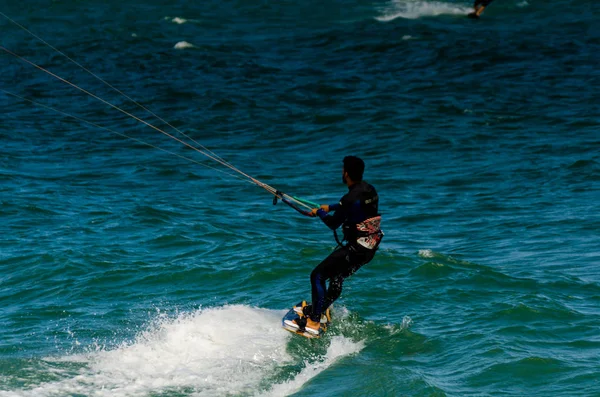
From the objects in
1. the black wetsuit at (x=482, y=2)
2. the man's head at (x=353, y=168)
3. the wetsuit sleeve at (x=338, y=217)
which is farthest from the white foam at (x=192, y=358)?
the black wetsuit at (x=482, y=2)

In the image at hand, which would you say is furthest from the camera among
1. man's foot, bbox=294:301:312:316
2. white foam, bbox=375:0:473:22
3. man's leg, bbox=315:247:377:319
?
white foam, bbox=375:0:473:22

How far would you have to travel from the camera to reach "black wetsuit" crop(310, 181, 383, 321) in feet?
33.3

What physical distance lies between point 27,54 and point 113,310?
72.0 feet

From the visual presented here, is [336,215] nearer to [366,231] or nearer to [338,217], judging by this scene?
[338,217]

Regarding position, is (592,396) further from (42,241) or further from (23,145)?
(23,145)

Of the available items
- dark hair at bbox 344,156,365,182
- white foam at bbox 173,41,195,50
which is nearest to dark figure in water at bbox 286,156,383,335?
dark hair at bbox 344,156,365,182

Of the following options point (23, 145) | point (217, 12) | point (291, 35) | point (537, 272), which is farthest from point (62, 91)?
point (537, 272)

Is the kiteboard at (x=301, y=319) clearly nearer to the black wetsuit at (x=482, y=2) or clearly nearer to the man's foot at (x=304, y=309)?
the man's foot at (x=304, y=309)

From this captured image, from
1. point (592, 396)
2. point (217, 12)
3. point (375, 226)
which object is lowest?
point (592, 396)

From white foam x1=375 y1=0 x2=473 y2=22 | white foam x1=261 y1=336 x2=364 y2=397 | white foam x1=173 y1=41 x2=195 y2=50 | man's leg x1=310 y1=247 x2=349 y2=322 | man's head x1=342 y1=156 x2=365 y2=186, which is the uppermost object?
white foam x1=375 y1=0 x2=473 y2=22

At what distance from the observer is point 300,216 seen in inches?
656

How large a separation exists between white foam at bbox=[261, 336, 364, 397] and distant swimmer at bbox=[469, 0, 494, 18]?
27.6 m

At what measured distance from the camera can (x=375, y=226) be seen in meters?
10.5

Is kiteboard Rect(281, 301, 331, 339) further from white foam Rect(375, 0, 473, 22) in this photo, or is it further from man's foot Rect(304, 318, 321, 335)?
white foam Rect(375, 0, 473, 22)
